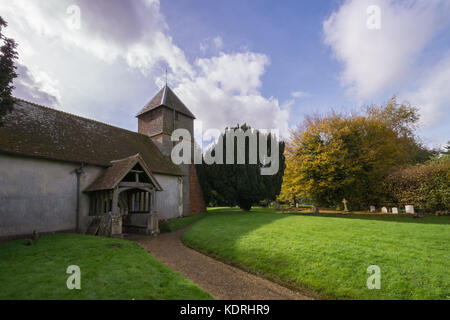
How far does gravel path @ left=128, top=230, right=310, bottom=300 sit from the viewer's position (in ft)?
17.1

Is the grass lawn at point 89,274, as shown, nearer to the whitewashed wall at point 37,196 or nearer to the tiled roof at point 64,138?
the whitewashed wall at point 37,196

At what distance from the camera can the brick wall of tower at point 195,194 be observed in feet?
67.6

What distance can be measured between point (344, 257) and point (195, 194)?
53.1ft

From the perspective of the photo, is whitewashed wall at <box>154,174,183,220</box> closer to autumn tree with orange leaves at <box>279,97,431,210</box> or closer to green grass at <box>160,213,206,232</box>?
green grass at <box>160,213,206,232</box>

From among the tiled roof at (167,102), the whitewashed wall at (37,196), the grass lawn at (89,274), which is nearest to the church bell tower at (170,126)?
the tiled roof at (167,102)

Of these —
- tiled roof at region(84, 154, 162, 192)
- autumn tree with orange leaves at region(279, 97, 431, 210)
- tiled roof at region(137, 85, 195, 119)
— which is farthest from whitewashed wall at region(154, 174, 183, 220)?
autumn tree with orange leaves at region(279, 97, 431, 210)

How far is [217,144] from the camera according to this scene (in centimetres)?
2184

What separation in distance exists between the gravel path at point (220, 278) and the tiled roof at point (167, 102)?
1618 cm

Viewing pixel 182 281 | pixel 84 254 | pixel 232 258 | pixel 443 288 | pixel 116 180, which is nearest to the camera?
pixel 443 288

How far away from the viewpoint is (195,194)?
21203 millimetres

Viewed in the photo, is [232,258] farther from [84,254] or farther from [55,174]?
[55,174]

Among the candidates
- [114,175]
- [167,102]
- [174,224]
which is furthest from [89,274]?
[167,102]
